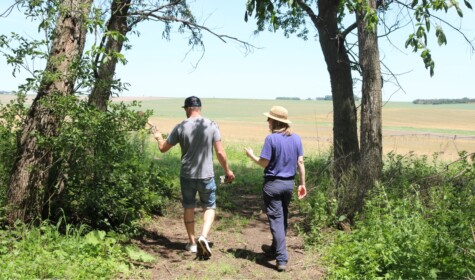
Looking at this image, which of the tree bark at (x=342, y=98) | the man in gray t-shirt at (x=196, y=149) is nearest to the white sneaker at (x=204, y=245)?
the man in gray t-shirt at (x=196, y=149)

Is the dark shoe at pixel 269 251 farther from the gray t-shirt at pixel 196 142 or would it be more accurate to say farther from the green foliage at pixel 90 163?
the green foliage at pixel 90 163

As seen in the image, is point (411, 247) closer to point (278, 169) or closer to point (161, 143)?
point (278, 169)

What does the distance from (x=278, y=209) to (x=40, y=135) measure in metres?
3.27

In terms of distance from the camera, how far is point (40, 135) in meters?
6.27

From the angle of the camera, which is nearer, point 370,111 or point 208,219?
point 208,219

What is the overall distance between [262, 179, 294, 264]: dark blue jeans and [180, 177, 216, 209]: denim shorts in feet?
2.59

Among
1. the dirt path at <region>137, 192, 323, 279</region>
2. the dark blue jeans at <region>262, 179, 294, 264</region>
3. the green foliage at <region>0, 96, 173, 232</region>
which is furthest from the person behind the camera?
the green foliage at <region>0, 96, 173, 232</region>

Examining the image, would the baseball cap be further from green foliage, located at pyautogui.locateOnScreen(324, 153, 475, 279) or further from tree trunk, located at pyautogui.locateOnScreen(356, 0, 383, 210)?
tree trunk, located at pyautogui.locateOnScreen(356, 0, 383, 210)

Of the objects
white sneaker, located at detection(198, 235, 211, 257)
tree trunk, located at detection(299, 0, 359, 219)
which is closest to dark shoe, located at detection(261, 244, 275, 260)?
white sneaker, located at detection(198, 235, 211, 257)

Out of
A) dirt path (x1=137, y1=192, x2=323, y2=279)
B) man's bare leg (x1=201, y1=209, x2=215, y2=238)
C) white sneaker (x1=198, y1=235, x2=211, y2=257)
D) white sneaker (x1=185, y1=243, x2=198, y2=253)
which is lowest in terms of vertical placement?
dirt path (x1=137, y1=192, x2=323, y2=279)

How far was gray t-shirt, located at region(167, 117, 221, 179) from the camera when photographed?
626 cm

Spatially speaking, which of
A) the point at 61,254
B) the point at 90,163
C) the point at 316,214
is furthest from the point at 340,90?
the point at 61,254

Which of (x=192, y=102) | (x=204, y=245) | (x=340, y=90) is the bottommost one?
(x=204, y=245)

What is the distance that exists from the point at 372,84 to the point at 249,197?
4191 mm
